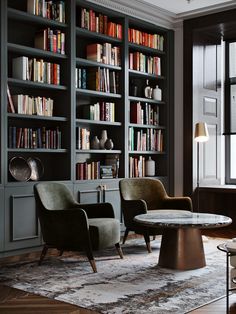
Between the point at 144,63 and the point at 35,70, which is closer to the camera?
the point at 35,70

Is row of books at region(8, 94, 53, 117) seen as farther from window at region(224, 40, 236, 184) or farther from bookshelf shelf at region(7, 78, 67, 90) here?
window at region(224, 40, 236, 184)

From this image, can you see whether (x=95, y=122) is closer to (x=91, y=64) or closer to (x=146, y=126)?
(x=91, y=64)

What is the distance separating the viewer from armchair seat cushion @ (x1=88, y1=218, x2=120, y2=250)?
432 cm

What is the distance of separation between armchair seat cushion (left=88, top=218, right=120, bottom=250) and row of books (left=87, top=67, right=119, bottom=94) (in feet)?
6.42

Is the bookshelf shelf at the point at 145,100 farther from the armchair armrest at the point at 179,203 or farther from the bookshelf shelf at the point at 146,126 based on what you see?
the armchair armrest at the point at 179,203

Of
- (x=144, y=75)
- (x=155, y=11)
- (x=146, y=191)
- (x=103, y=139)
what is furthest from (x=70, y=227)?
(x=155, y=11)

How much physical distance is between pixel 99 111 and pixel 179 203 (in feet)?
5.07

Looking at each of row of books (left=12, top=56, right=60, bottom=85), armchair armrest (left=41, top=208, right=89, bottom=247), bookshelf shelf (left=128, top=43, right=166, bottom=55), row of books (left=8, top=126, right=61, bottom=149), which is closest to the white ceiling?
bookshelf shelf (left=128, top=43, right=166, bottom=55)

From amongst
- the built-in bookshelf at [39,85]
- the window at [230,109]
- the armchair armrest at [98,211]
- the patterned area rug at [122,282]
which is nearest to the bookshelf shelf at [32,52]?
the built-in bookshelf at [39,85]

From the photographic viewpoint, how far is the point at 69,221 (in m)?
4.27

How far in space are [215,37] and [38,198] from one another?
3984mm

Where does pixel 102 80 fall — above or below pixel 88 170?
above

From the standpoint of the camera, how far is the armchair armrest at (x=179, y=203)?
544cm

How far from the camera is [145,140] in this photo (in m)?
6.52
